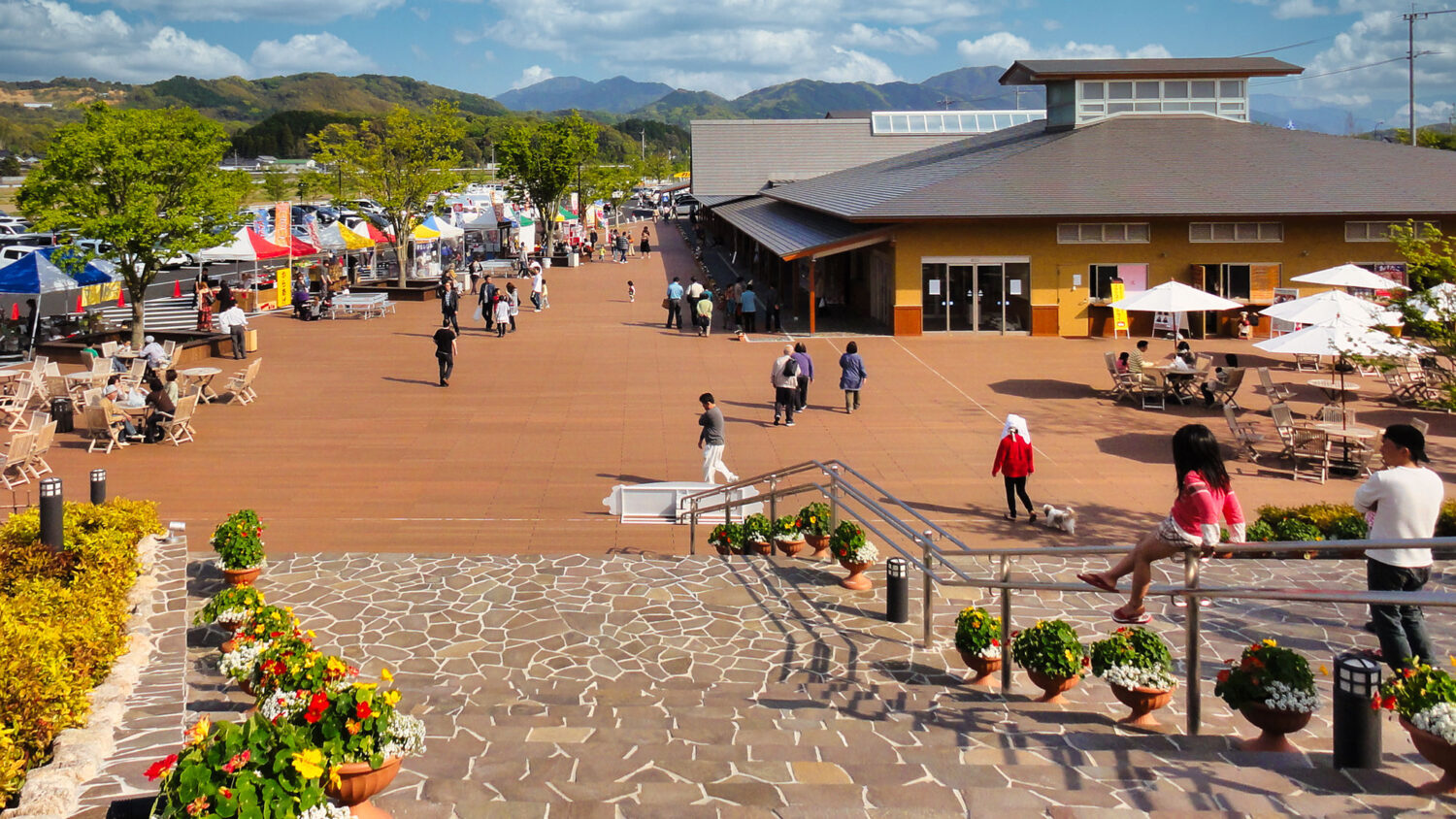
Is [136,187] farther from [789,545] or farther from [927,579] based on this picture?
[927,579]

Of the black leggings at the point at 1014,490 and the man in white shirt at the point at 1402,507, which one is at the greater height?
the man in white shirt at the point at 1402,507

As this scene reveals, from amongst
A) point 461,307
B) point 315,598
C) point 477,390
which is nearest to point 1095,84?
point 461,307

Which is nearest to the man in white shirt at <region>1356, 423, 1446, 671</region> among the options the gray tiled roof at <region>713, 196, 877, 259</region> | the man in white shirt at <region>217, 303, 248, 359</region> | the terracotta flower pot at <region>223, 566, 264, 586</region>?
the terracotta flower pot at <region>223, 566, 264, 586</region>

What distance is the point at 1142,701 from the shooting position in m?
6.56

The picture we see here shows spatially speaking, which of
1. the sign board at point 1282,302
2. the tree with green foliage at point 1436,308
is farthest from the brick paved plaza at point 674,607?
the sign board at point 1282,302

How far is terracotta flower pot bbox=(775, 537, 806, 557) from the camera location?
12195 mm

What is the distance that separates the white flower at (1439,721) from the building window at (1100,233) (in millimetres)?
26643

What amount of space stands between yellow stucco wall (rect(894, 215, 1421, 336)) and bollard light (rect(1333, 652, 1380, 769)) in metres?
25.2

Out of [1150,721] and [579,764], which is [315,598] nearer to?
[579,764]

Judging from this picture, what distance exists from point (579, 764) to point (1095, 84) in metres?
34.9

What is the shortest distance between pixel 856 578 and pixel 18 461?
11184mm

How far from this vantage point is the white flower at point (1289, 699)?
588cm

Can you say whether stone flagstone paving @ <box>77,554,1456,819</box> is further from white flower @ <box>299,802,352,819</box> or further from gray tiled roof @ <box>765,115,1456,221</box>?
gray tiled roof @ <box>765,115,1456,221</box>

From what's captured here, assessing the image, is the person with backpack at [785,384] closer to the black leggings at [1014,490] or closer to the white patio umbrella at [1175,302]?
the black leggings at [1014,490]
